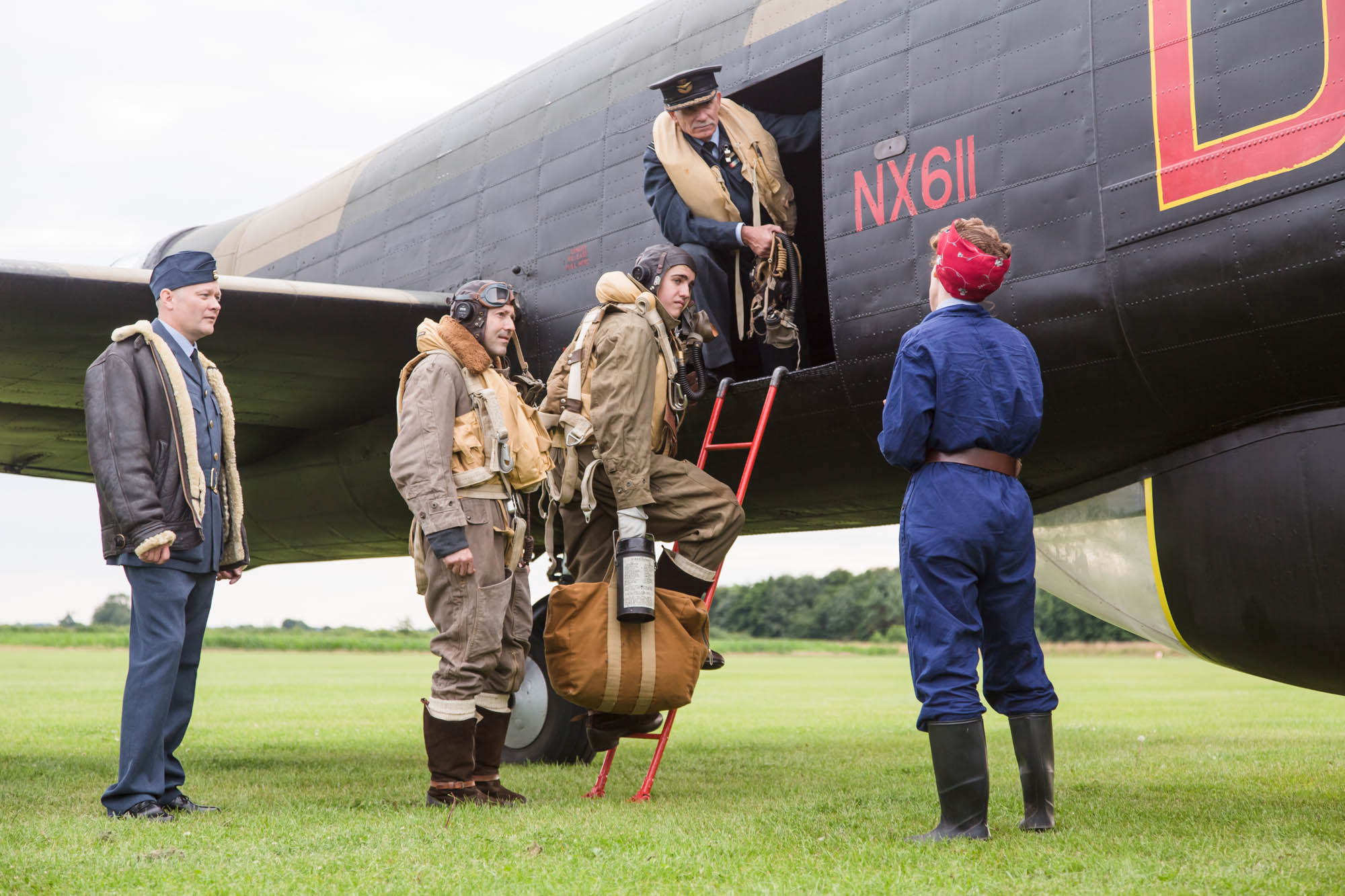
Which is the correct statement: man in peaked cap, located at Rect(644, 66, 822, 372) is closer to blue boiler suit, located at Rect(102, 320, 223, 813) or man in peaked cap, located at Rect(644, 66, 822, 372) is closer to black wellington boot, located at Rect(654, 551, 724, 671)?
black wellington boot, located at Rect(654, 551, 724, 671)

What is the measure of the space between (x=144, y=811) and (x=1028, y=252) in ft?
12.7

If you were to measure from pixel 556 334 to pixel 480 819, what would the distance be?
9.30 ft

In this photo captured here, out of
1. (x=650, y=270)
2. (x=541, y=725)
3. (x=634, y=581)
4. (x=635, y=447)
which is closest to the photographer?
(x=634, y=581)

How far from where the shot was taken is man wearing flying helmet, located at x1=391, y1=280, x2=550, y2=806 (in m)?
4.58

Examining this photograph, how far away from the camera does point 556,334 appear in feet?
20.8

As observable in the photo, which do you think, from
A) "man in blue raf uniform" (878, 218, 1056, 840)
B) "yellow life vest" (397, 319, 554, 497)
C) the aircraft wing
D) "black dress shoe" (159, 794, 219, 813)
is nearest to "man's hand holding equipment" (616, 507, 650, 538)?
"yellow life vest" (397, 319, 554, 497)

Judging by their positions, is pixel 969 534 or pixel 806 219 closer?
pixel 969 534

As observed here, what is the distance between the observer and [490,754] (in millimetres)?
4785

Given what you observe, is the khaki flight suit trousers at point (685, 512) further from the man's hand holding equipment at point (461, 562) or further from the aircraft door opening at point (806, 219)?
the aircraft door opening at point (806, 219)

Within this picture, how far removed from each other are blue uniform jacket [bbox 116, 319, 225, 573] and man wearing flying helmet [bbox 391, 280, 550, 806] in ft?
2.56

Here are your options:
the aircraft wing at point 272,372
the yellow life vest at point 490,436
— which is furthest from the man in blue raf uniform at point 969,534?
the aircraft wing at point 272,372

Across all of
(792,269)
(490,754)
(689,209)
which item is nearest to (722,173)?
(689,209)

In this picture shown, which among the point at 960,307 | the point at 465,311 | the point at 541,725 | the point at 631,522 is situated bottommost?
the point at 541,725

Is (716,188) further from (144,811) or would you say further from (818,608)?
(818,608)
